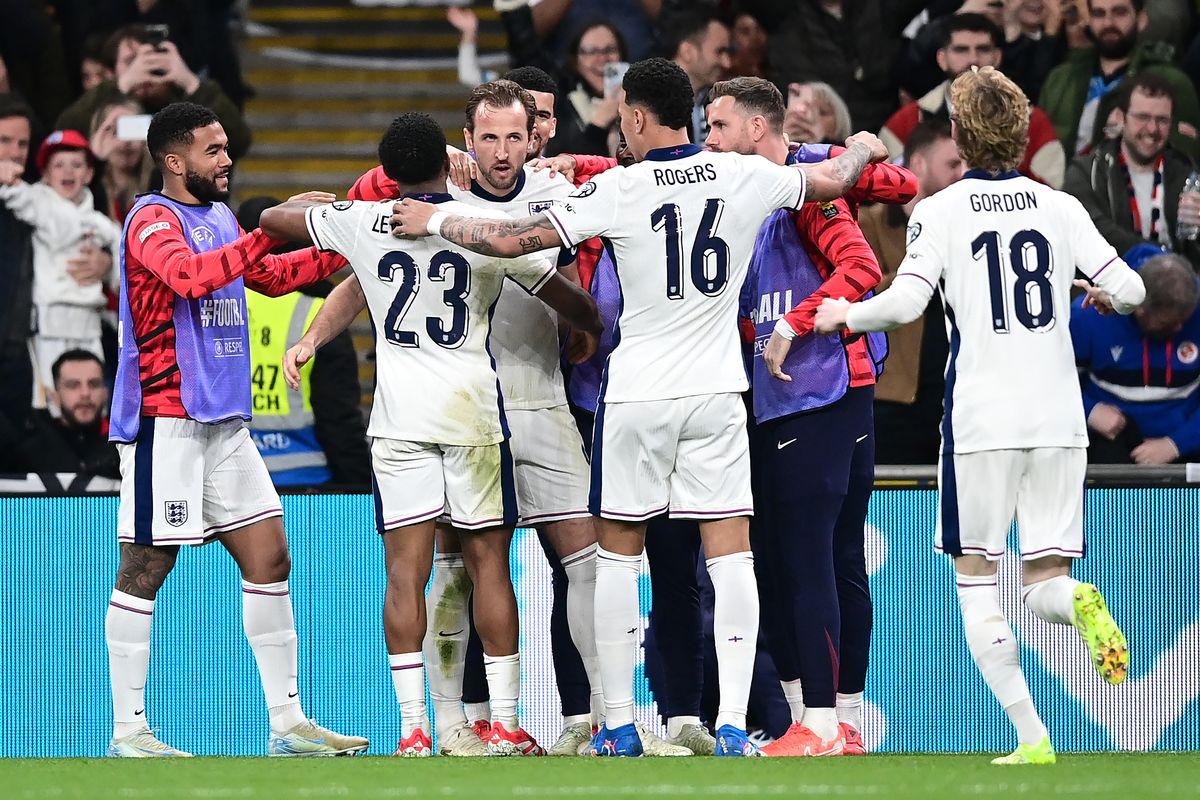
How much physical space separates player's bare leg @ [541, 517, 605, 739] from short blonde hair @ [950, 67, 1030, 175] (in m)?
1.89

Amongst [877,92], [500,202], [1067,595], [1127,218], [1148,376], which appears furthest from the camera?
[877,92]

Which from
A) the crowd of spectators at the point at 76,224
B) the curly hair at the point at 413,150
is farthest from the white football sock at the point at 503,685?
the crowd of spectators at the point at 76,224

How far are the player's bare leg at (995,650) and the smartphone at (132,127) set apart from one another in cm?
640

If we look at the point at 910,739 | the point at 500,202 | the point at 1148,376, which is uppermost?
the point at 500,202

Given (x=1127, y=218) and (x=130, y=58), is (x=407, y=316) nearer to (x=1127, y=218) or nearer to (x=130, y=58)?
(x=1127, y=218)

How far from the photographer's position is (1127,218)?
31.4 feet

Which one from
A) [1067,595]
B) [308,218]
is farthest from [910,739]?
[308,218]

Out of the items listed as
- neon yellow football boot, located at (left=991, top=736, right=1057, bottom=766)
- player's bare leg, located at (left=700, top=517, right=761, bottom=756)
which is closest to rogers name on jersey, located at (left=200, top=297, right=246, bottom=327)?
player's bare leg, located at (left=700, top=517, right=761, bottom=756)

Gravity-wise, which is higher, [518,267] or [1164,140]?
[1164,140]

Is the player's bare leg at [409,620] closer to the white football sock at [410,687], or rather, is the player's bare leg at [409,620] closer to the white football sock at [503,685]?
the white football sock at [410,687]

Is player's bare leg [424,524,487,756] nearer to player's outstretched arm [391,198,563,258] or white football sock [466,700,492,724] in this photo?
white football sock [466,700,492,724]

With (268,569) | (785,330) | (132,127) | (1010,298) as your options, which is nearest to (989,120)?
(1010,298)

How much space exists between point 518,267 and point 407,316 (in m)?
0.41

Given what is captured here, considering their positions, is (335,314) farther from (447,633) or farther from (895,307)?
(895,307)
